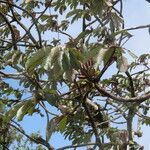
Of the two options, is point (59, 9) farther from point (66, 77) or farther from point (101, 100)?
point (66, 77)

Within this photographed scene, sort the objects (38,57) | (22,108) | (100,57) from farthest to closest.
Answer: (22,108), (38,57), (100,57)

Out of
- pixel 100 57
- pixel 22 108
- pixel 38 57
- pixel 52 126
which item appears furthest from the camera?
pixel 52 126

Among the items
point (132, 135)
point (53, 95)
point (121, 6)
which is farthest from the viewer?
point (132, 135)

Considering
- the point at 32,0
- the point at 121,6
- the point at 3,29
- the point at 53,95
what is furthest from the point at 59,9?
the point at 53,95

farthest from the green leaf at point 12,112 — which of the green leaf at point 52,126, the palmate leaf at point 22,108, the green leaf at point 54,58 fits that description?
the green leaf at point 54,58

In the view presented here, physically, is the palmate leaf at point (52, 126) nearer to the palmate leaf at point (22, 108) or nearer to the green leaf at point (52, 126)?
the green leaf at point (52, 126)

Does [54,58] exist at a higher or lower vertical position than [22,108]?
higher

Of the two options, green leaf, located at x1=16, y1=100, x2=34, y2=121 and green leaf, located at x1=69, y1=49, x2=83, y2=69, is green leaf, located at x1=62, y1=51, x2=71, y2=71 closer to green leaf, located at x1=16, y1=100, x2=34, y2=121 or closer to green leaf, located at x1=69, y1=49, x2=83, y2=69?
green leaf, located at x1=69, y1=49, x2=83, y2=69

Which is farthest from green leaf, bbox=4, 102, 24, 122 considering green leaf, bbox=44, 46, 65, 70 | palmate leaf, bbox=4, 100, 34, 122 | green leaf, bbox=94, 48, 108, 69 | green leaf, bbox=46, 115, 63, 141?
green leaf, bbox=94, 48, 108, 69

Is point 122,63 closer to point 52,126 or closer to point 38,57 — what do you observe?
point 38,57

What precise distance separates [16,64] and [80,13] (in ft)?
2.25

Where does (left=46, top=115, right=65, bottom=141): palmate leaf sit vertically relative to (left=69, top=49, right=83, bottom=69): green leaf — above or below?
below

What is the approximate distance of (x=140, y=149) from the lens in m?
4.09

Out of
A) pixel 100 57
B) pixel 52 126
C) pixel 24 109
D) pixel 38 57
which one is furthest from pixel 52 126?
pixel 100 57
